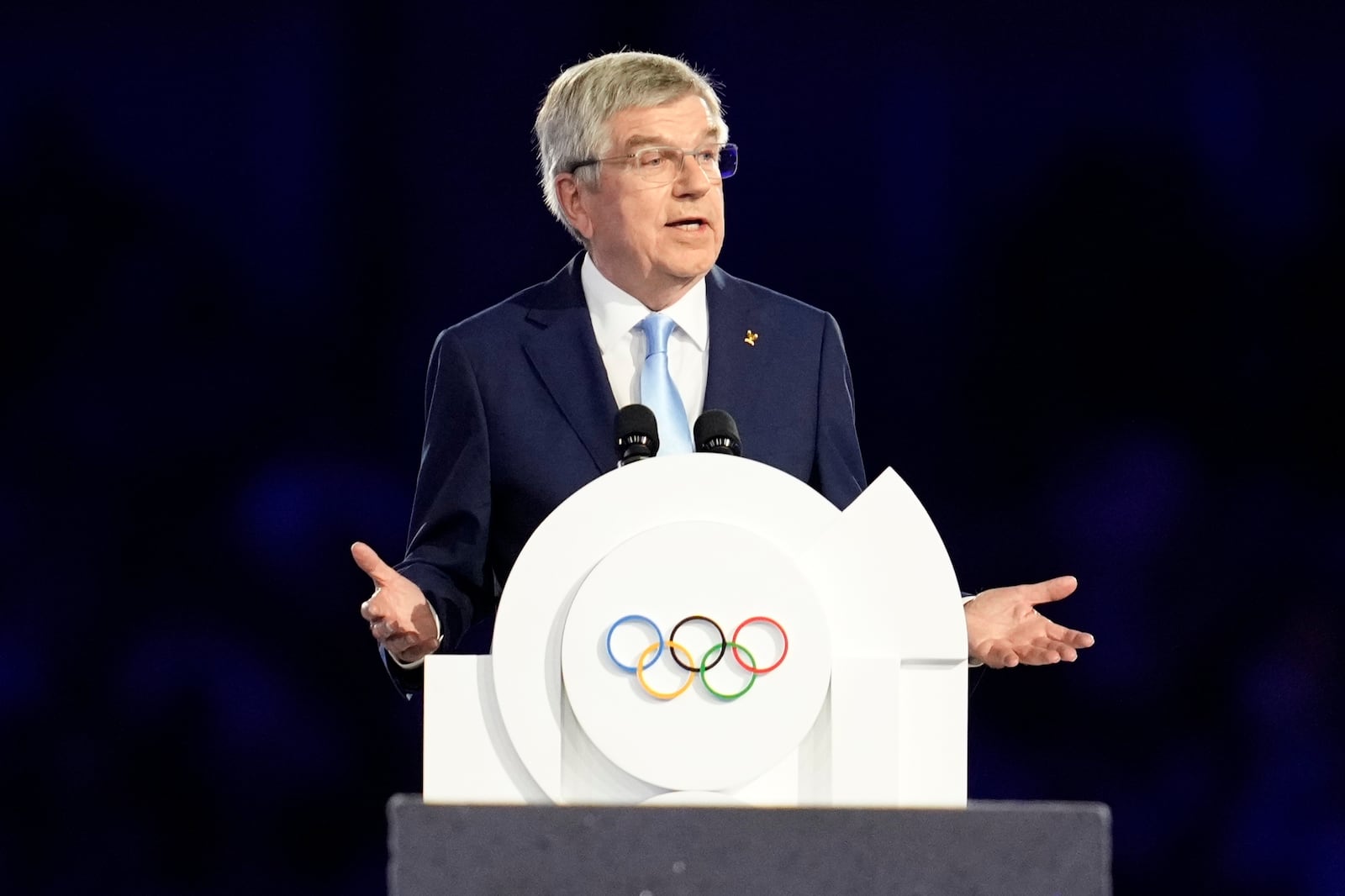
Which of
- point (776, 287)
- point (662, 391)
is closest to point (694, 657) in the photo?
point (662, 391)

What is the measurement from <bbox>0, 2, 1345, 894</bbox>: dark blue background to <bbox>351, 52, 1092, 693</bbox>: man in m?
1.27

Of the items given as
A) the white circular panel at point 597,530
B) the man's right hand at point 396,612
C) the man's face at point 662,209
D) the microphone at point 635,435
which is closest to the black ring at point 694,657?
the white circular panel at point 597,530

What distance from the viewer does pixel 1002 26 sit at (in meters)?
3.59

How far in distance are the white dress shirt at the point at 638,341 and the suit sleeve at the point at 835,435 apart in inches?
7.1

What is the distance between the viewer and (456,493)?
88.3 inches

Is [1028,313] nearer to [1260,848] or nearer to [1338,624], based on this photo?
[1338,624]

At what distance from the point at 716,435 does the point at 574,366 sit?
52cm

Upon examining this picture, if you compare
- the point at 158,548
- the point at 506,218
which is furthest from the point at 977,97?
the point at 158,548

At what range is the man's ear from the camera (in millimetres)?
2357

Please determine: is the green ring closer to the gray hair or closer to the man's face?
the man's face

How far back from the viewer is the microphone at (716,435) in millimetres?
1802

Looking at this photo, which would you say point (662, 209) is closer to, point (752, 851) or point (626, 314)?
point (626, 314)

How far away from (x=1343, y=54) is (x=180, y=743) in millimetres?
2968

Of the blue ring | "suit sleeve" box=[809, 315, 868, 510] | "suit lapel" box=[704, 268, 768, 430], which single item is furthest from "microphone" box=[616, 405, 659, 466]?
"suit sleeve" box=[809, 315, 868, 510]
